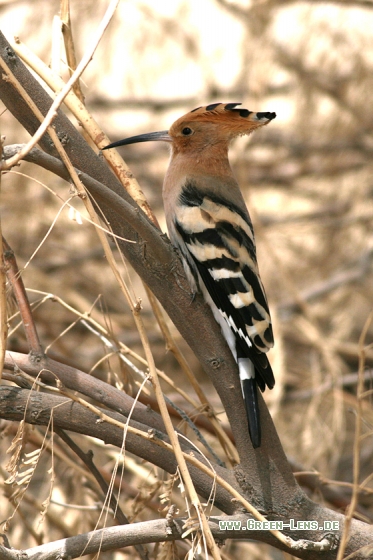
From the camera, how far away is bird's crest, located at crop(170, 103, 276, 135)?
1.91 metres

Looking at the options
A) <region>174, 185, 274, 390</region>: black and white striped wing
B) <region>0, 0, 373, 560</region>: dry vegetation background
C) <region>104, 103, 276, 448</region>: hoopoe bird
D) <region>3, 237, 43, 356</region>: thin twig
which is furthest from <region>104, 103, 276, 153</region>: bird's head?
<region>3, 237, 43, 356</region>: thin twig

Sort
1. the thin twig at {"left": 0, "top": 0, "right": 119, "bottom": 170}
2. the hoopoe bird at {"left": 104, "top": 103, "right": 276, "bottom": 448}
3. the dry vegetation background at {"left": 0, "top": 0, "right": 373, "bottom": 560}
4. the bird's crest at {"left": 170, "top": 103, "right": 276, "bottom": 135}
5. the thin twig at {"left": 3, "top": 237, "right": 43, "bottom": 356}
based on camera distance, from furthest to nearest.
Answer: the dry vegetation background at {"left": 0, "top": 0, "right": 373, "bottom": 560}, the bird's crest at {"left": 170, "top": 103, "right": 276, "bottom": 135}, the hoopoe bird at {"left": 104, "top": 103, "right": 276, "bottom": 448}, the thin twig at {"left": 3, "top": 237, "right": 43, "bottom": 356}, the thin twig at {"left": 0, "top": 0, "right": 119, "bottom": 170}

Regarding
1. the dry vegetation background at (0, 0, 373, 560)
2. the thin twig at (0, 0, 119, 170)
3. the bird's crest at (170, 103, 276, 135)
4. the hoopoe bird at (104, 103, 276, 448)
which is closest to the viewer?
the thin twig at (0, 0, 119, 170)

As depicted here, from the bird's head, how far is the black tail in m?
0.87

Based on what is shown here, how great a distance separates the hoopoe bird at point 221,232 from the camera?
1.49 metres

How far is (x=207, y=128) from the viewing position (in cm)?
208

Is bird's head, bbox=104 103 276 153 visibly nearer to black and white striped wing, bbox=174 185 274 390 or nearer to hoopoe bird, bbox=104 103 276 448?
hoopoe bird, bbox=104 103 276 448

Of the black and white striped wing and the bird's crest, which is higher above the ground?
the bird's crest

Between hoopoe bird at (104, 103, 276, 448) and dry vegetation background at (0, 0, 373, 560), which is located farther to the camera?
dry vegetation background at (0, 0, 373, 560)

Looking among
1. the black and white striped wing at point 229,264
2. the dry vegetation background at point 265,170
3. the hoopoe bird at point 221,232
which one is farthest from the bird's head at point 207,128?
the dry vegetation background at point 265,170

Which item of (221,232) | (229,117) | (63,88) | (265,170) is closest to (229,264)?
(221,232)

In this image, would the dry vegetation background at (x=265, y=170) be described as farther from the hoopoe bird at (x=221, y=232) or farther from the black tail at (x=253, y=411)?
the black tail at (x=253, y=411)

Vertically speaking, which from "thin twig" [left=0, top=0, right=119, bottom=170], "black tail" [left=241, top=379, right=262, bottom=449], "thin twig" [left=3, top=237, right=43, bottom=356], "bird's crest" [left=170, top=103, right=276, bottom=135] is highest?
"bird's crest" [left=170, top=103, right=276, bottom=135]

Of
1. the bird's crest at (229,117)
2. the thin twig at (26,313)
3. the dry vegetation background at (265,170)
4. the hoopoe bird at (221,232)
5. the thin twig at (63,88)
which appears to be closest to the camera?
the thin twig at (63,88)
